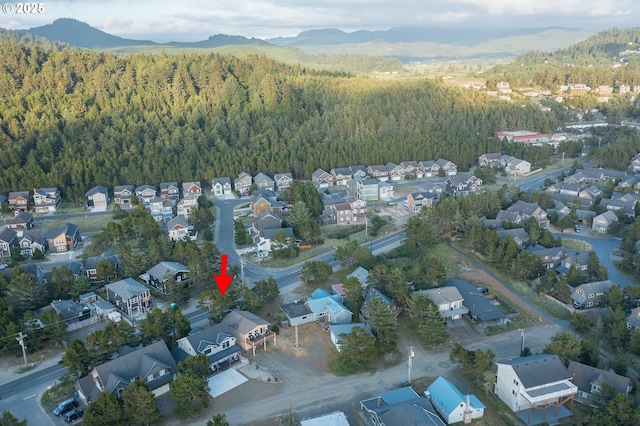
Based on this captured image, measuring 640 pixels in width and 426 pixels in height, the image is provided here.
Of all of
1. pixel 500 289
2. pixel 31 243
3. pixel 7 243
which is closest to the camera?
pixel 500 289

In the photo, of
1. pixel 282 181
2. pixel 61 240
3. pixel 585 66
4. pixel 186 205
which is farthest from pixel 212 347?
pixel 585 66

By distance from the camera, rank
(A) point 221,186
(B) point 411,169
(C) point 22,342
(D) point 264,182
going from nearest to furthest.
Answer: (C) point 22,342 < (A) point 221,186 < (D) point 264,182 < (B) point 411,169

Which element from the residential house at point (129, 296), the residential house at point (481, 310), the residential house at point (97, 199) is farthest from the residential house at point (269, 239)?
the residential house at point (97, 199)

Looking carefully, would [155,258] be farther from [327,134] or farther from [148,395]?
[327,134]

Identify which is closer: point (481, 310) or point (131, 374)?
point (131, 374)

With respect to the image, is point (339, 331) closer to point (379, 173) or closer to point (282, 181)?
point (282, 181)

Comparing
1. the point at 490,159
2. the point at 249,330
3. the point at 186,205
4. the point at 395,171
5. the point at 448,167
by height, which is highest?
the point at 490,159

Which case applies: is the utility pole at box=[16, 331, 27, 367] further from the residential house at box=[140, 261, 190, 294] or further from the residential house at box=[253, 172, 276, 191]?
the residential house at box=[253, 172, 276, 191]

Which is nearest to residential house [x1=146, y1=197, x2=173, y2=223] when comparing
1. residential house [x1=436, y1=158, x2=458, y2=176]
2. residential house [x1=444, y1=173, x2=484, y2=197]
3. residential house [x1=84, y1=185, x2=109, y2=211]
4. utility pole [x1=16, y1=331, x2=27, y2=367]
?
residential house [x1=84, y1=185, x2=109, y2=211]
